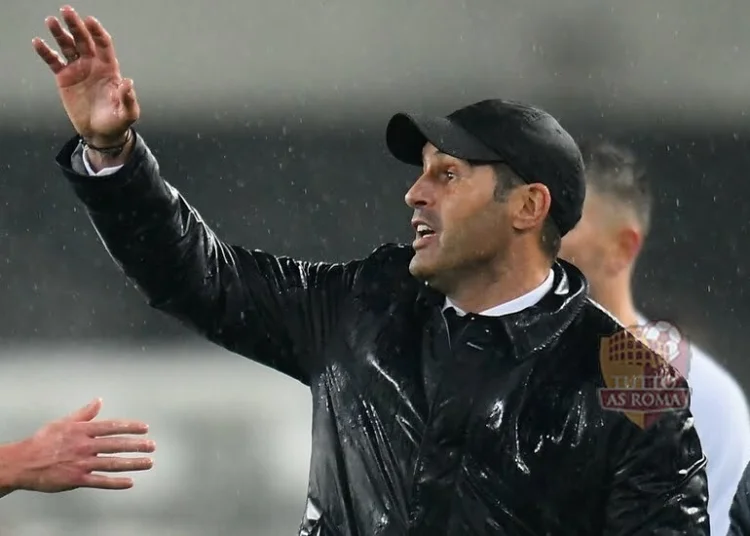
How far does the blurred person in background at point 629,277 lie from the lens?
4184 mm

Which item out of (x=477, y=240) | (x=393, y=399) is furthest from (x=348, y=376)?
(x=477, y=240)

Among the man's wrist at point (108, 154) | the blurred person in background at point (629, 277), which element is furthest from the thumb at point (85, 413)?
the blurred person in background at point (629, 277)

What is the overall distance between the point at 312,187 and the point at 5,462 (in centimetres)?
484

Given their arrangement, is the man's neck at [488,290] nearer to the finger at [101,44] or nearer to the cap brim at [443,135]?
the cap brim at [443,135]

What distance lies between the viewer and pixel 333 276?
3.65 meters

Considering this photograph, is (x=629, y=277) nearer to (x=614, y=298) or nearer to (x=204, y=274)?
(x=614, y=298)

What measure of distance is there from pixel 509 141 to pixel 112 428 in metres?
0.98

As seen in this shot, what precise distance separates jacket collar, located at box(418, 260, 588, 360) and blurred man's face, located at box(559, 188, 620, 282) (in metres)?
0.90

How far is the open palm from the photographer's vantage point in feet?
11.0

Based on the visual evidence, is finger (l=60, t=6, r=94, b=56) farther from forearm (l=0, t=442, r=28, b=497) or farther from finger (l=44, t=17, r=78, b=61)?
forearm (l=0, t=442, r=28, b=497)

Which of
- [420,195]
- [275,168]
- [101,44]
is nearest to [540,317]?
[420,195]

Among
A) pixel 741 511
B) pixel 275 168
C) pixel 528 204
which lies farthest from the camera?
pixel 275 168

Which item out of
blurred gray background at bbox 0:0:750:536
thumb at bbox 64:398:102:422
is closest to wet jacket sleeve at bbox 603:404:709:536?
thumb at bbox 64:398:102:422
